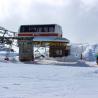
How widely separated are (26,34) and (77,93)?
109ft

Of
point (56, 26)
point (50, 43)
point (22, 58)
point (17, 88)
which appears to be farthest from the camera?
point (56, 26)

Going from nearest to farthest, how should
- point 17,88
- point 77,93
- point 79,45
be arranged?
1. point 77,93
2. point 17,88
3. point 79,45

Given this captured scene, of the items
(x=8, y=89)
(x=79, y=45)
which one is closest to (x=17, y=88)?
(x=8, y=89)

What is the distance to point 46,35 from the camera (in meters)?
43.8

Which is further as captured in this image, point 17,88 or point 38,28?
point 38,28

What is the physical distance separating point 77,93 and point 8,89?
277cm

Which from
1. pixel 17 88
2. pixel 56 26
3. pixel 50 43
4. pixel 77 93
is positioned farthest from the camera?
pixel 56 26

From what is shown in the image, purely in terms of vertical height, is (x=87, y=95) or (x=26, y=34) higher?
(x=26, y=34)

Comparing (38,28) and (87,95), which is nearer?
(87,95)

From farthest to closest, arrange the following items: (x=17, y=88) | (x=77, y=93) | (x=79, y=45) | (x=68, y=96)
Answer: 1. (x=79, y=45)
2. (x=17, y=88)
3. (x=77, y=93)
4. (x=68, y=96)

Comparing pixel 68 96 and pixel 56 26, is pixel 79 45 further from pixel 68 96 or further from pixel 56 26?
pixel 68 96

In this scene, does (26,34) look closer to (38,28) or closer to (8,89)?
(38,28)

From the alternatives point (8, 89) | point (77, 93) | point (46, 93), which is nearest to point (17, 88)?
point (8, 89)

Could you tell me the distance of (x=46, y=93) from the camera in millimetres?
12555
